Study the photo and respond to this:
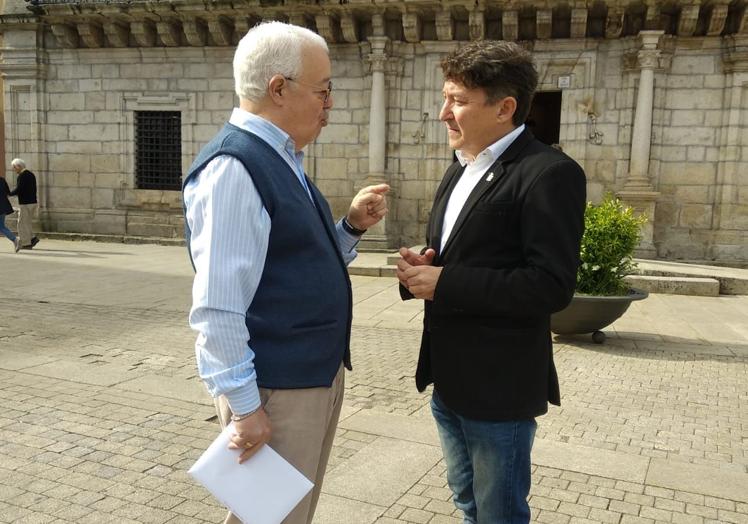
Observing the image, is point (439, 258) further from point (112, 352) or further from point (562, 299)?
point (112, 352)

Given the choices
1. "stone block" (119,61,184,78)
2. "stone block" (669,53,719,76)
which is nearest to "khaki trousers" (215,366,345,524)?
"stone block" (669,53,719,76)

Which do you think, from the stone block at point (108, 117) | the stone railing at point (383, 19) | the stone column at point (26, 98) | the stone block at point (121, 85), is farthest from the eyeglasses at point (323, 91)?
the stone column at point (26, 98)

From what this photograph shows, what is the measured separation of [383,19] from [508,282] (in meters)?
12.1

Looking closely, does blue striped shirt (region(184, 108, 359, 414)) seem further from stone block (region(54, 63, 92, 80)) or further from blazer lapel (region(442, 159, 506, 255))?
stone block (region(54, 63, 92, 80))

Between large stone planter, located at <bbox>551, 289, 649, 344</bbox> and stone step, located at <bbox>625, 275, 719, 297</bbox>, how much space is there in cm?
362

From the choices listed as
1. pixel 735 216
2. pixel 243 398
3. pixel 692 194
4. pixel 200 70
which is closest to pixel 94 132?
pixel 200 70

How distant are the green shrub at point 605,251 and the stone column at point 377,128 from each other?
22.3 ft

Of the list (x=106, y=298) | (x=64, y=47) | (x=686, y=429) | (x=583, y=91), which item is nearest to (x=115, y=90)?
(x=64, y=47)

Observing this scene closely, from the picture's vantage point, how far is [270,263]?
1.89 meters

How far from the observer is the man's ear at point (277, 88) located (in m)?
1.89

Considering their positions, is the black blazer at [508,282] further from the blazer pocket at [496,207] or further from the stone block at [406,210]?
the stone block at [406,210]

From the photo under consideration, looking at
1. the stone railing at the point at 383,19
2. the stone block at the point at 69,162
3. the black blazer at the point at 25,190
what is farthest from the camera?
the stone block at the point at 69,162

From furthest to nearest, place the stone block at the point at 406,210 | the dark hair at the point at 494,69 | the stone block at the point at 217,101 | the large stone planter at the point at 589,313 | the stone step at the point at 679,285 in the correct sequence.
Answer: the stone block at the point at 217,101, the stone block at the point at 406,210, the stone step at the point at 679,285, the large stone planter at the point at 589,313, the dark hair at the point at 494,69

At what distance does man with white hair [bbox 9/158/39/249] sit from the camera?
13.2m
